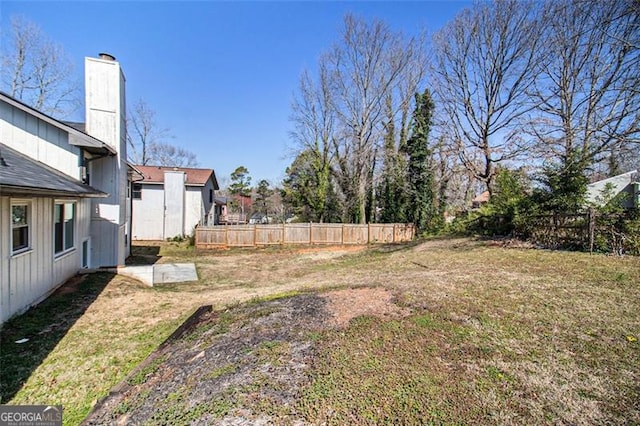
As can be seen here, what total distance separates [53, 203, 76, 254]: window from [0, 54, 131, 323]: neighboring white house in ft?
0.08

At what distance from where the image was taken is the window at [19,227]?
4.97 m

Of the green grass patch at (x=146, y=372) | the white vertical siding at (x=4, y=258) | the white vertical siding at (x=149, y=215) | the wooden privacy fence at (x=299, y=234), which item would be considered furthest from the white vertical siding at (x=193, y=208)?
the green grass patch at (x=146, y=372)

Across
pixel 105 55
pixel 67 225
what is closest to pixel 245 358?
pixel 67 225

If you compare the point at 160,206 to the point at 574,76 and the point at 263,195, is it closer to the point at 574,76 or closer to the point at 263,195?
the point at 263,195

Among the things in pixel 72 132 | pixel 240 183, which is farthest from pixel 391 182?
pixel 240 183

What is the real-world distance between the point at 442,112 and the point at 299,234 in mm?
12440

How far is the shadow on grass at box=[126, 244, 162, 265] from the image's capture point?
11.8m

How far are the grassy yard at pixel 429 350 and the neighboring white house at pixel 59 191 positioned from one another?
2.51 ft

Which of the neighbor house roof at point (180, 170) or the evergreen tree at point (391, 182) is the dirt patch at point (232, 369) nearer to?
the evergreen tree at point (391, 182)

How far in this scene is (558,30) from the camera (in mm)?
15070

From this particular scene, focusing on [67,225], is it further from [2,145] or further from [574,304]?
[574,304]

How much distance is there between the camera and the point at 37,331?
4730mm

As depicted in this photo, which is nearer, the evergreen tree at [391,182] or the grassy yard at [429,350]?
the grassy yard at [429,350]

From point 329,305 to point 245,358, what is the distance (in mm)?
1942
